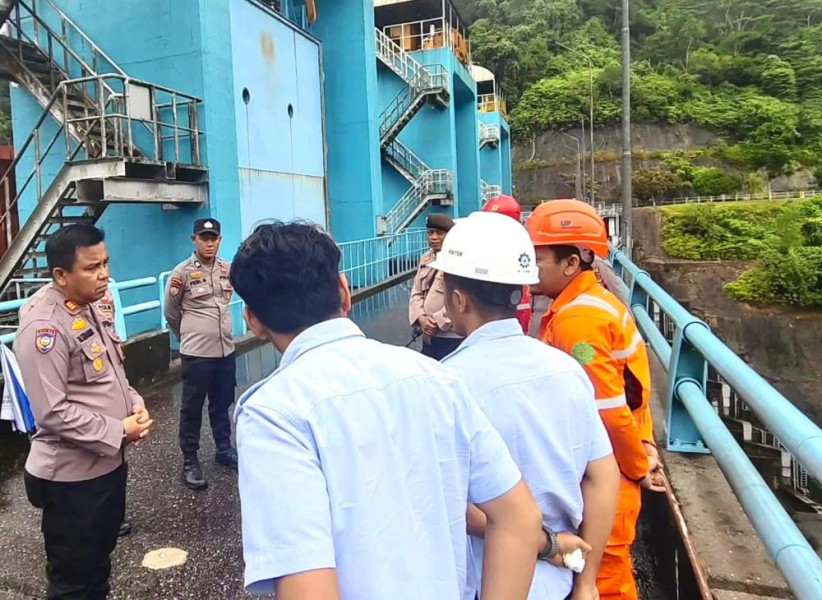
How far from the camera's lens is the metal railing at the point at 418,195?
2075cm

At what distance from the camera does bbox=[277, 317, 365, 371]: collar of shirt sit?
4.07ft

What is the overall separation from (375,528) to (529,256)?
0.85m

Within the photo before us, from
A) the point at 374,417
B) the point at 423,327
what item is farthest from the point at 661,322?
the point at 374,417

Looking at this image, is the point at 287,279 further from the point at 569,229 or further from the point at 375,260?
the point at 375,260

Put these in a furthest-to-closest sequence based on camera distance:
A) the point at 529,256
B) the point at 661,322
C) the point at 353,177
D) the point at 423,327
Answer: the point at 353,177
the point at 661,322
the point at 423,327
the point at 529,256

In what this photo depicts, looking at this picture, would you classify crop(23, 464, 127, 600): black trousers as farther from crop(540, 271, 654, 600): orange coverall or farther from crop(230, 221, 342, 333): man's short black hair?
crop(540, 271, 654, 600): orange coverall

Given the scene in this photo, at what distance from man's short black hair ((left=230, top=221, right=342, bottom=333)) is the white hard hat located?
0.40m

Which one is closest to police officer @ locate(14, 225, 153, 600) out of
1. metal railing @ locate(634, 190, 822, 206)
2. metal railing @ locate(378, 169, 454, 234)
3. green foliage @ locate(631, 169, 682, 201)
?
metal railing @ locate(378, 169, 454, 234)

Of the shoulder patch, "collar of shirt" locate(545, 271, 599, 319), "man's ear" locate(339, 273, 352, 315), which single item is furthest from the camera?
"collar of shirt" locate(545, 271, 599, 319)

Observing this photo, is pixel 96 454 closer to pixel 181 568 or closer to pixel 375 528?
pixel 181 568

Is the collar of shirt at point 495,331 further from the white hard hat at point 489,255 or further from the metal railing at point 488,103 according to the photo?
the metal railing at point 488,103

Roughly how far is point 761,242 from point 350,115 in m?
20.0

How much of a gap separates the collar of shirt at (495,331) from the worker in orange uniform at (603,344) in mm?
439

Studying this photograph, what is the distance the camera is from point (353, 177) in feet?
48.2
